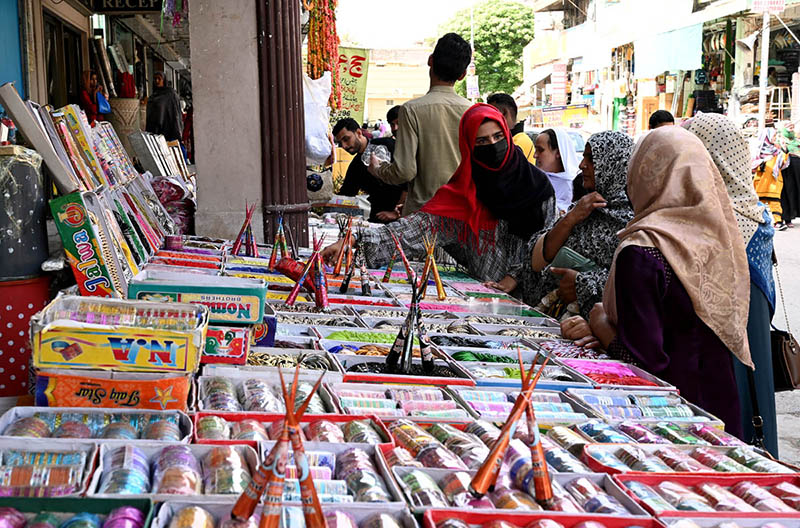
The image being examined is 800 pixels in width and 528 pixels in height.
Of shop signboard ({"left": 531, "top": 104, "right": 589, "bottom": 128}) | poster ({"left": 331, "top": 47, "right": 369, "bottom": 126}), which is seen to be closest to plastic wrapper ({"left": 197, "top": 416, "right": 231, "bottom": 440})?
poster ({"left": 331, "top": 47, "right": 369, "bottom": 126})

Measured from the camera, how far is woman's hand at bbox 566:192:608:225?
11.7 feet

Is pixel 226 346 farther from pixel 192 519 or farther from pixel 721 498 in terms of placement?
pixel 721 498

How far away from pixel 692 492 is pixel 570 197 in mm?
4835

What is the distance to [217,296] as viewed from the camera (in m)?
2.48

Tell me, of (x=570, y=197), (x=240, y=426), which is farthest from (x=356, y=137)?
(x=240, y=426)

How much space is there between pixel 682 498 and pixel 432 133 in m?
3.84

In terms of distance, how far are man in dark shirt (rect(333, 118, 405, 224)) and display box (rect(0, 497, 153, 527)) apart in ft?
16.9

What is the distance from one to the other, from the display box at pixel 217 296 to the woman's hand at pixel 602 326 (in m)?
1.32

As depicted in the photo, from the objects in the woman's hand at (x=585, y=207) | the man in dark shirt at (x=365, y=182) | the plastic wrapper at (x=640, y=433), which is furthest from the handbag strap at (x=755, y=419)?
the man in dark shirt at (x=365, y=182)

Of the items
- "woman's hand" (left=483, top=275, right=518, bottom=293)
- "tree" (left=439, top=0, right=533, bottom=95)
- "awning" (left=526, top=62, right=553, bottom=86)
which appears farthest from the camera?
"tree" (left=439, top=0, right=533, bottom=95)

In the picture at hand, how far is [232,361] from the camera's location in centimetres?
239

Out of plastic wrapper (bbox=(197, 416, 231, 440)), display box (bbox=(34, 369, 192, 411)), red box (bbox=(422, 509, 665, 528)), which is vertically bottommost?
red box (bbox=(422, 509, 665, 528))

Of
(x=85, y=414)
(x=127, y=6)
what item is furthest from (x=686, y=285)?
(x=127, y=6)

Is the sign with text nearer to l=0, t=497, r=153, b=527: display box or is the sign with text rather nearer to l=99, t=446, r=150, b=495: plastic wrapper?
l=99, t=446, r=150, b=495: plastic wrapper
